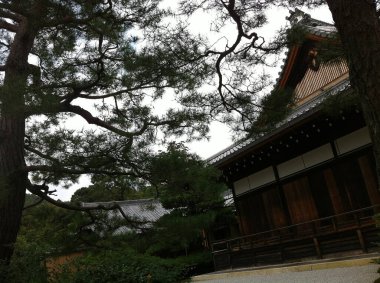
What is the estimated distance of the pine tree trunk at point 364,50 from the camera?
2.89 metres

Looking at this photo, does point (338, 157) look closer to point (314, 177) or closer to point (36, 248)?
point (314, 177)

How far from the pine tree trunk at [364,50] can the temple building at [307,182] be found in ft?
7.93

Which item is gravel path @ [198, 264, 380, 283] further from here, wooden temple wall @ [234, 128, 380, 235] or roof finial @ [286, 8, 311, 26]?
roof finial @ [286, 8, 311, 26]

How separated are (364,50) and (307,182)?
20.9 feet

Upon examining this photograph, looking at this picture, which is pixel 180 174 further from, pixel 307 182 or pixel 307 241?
pixel 307 182

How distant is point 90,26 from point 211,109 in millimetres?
1961

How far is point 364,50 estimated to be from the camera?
297cm

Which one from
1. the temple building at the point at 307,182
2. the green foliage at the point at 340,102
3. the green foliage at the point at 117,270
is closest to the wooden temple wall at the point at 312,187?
the temple building at the point at 307,182

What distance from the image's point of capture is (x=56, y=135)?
5422 mm

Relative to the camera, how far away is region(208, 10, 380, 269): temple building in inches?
297

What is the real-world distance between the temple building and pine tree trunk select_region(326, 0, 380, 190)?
2.42 metres

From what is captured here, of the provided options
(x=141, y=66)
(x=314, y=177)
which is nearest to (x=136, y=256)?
(x=141, y=66)

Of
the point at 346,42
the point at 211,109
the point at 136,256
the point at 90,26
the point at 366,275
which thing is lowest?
the point at 366,275

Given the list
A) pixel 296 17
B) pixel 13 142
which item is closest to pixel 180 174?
pixel 13 142
